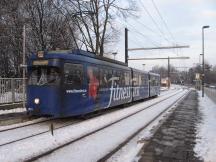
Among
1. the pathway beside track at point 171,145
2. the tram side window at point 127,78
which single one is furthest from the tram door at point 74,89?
the tram side window at point 127,78

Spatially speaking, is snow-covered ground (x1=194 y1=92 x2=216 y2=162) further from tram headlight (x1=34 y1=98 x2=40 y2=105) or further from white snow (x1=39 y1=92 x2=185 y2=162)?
tram headlight (x1=34 y1=98 x2=40 y2=105)

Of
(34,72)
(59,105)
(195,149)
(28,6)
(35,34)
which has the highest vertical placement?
(28,6)

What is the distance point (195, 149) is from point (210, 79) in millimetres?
142321

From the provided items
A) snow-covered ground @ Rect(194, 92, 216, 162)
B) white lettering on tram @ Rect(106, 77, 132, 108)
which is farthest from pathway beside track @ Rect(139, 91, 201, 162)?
white lettering on tram @ Rect(106, 77, 132, 108)

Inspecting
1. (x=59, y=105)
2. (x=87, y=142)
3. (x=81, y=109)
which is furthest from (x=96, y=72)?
(x=87, y=142)

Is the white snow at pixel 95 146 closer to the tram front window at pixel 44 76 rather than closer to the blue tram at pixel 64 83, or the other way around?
the blue tram at pixel 64 83

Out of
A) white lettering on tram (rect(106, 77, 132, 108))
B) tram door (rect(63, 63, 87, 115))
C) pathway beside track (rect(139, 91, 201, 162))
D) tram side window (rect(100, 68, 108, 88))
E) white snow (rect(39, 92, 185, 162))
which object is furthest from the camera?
white lettering on tram (rect(106, 77, 132, 108))

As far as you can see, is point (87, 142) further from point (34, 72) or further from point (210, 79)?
point (210, 79)

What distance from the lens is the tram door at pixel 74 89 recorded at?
1625 cm

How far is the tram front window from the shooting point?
16.0 metres

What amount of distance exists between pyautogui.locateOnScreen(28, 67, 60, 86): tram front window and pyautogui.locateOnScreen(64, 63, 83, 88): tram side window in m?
0.43

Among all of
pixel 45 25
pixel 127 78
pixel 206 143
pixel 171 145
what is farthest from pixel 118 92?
pixel 45 25

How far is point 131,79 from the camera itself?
29047 millimetres

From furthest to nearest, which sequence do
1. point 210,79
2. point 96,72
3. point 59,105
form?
point 210,79 < point 96,72 < point 59,105
